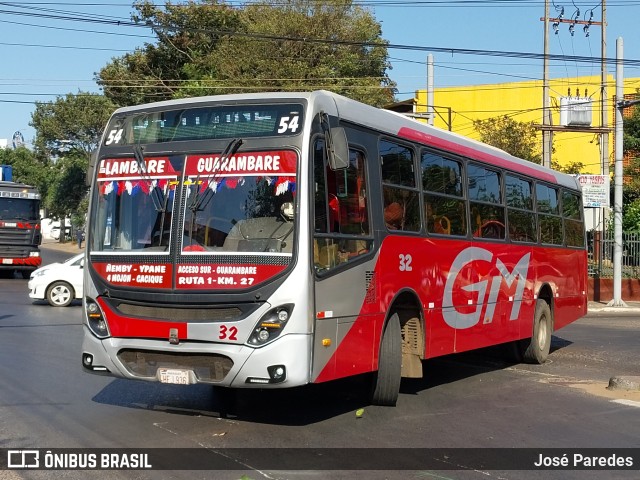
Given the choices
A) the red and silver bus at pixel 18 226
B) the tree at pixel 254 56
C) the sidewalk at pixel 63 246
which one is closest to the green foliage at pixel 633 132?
the tree at pixel 254 56

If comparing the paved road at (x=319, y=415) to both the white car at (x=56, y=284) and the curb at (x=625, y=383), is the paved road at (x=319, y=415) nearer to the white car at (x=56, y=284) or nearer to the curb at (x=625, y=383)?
the curb at (x=625, y=383)

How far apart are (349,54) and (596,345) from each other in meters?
30.4

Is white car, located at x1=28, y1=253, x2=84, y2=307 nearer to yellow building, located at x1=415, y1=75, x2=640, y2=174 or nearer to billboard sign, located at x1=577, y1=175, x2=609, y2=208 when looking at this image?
billboard sign, located at x1=577, y1=175, x2=609, y2=208

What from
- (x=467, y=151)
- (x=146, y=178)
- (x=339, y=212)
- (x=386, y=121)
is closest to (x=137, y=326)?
(x=146, y=178)

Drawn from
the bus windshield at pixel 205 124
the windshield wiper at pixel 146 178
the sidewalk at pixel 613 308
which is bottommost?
the sidewalk at pixel 613 308

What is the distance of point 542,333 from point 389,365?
5.81 m

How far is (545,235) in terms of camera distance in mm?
14492

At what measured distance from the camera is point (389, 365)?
9.23 m

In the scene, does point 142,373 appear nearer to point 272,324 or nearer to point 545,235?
point 272,324

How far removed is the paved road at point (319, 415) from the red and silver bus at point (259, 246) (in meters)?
0.55

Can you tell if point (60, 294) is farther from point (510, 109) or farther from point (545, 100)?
point (510, 109)

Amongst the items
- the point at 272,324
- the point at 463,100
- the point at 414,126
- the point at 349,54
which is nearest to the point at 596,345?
the point at 414,126

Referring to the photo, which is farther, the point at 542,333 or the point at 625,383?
the point at 542,333

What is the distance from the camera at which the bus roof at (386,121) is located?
8250 mm
